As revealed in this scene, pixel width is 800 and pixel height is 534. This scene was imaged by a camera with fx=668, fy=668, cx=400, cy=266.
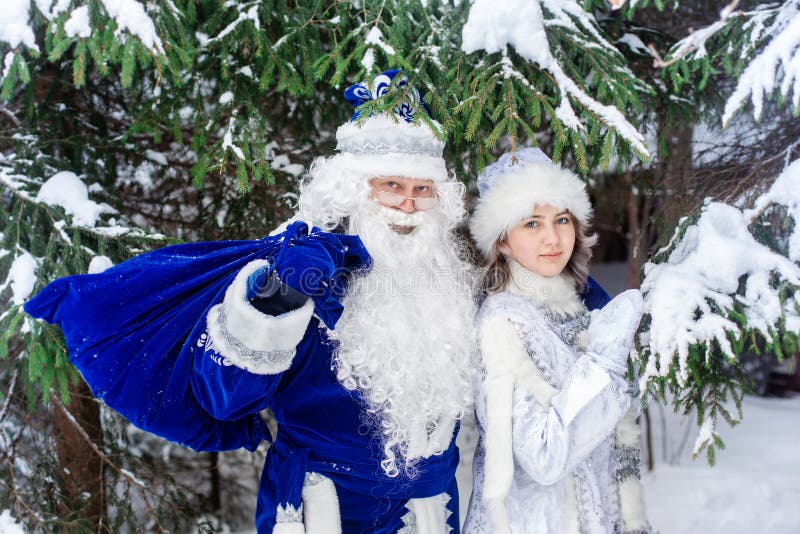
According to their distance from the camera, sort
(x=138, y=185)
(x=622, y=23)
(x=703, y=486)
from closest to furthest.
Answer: (x=622, y=23)
(x=138, y=185)
(x=703, y=486)

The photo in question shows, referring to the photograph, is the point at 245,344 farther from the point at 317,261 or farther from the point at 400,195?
the point at 400,195

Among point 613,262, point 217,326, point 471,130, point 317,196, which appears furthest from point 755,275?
point 613,262

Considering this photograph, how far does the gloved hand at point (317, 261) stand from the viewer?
2055 mm

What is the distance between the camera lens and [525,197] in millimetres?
2598

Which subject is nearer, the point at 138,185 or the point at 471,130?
the point at 471,130

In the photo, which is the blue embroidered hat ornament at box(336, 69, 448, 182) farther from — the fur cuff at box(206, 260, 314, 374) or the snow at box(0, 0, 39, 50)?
the snow at box(0, 0, 39, 50)

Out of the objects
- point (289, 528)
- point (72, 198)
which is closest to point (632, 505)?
point (289, 528)

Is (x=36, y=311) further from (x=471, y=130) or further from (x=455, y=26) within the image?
(x=455, y=26)

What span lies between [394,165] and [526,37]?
785mm


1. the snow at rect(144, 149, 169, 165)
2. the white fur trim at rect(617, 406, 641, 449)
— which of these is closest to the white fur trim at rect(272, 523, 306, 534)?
the white fur trim at rect(617, 406, 641, 449)

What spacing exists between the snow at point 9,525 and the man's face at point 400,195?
2.25 m

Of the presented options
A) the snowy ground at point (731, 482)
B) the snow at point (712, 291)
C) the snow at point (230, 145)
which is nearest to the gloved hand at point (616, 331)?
the snow at point (712, 291)

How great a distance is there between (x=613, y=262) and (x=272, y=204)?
797 cm

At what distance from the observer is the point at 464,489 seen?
5398mm
